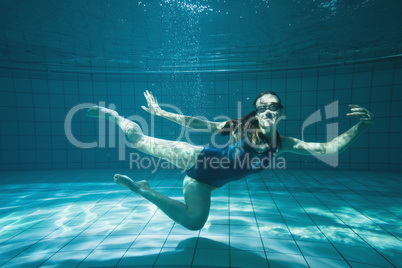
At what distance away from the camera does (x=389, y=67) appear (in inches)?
243

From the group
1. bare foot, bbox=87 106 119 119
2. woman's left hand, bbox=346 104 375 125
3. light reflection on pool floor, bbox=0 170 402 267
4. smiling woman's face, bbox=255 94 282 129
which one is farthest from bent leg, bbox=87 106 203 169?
woman's left hand, bbox=346 104 375 125

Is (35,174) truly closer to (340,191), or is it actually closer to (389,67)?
(340,191)

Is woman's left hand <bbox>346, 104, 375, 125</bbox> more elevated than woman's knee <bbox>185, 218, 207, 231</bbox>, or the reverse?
woman's left hand <bbox>346, 104, 375, 125</bbox>

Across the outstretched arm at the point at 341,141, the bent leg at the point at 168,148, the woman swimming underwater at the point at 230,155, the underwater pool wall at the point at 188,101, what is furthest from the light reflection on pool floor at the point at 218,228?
the underwater pool wall at the point at 188,101

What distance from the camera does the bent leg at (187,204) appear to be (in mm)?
2104

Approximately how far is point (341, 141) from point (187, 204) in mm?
1686

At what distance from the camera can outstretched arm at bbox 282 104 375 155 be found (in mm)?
1780

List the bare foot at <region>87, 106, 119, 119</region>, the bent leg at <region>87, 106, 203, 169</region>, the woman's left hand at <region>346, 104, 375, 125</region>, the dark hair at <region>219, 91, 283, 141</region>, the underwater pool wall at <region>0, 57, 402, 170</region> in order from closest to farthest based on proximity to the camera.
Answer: the woman's left hand at <region>346, 104, 375, 125</region>
the dark hair at <region>219, 91, 283, 141</region>
the bent leg at <region>87, 106, 203, 169</region>
the bare foot at <region>87, 106, 119, 119</region>
the underwater pool wall at <region>0, 57, 402, 170</region>

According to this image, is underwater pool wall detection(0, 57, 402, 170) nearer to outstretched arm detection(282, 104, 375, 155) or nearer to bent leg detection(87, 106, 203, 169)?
bent leg detection(87, 106, 203, 169)

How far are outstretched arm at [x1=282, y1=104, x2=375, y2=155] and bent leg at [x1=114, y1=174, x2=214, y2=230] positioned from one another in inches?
41.6

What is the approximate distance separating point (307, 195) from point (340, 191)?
904 millimetres

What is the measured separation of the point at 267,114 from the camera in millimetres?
2002

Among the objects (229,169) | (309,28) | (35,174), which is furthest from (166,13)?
(35,174)

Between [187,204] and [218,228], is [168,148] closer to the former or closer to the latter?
[187,204]
